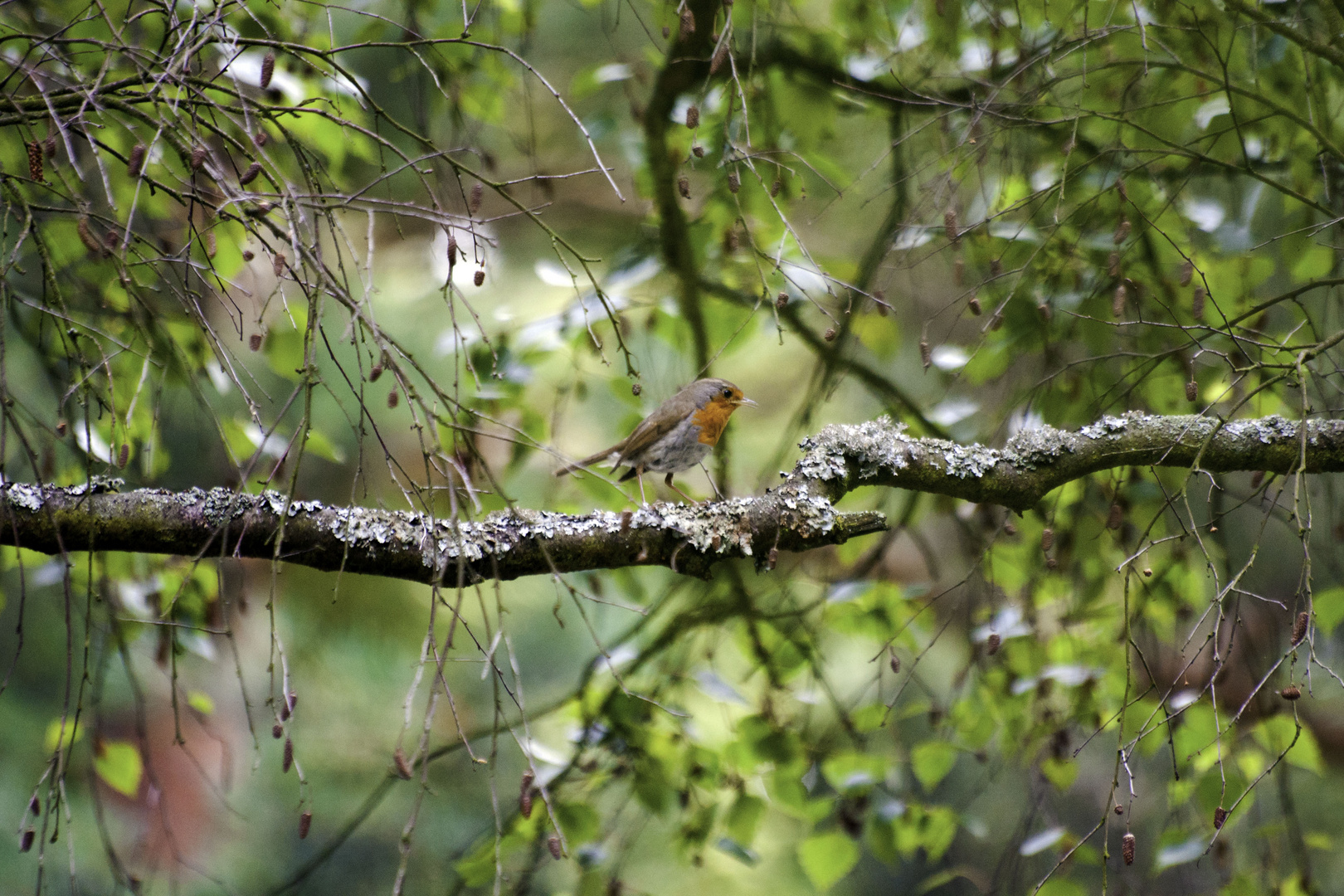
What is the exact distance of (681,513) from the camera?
6.38ft

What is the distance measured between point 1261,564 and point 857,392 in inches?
78.3

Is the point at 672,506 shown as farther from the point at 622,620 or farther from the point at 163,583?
the point at 622,620

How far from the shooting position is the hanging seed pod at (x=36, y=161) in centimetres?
152

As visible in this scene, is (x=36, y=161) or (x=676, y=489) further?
(x=676, y=489)

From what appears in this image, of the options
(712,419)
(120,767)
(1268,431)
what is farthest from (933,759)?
(120,767)

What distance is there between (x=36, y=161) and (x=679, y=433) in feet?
4.99

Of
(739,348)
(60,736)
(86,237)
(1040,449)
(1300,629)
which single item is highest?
(739,348)

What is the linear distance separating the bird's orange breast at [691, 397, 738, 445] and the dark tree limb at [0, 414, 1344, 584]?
592mm

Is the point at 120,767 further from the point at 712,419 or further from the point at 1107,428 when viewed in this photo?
the point at 1107,428

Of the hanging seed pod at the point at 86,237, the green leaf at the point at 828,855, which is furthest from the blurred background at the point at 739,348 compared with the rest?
the hanging seed pod at the point at 86,237

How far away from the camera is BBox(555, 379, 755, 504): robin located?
263 centimetres

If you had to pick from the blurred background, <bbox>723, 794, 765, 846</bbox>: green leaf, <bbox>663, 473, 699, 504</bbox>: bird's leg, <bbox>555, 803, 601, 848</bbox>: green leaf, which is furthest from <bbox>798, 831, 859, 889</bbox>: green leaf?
<bbox>663, 473, 699, 504</bbox>: bird's leg

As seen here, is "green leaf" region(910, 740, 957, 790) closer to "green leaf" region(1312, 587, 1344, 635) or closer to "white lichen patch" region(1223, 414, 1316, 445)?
"green leaf" region(1312, 587, 1344, 635)

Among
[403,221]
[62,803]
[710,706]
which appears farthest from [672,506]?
[403,221]
